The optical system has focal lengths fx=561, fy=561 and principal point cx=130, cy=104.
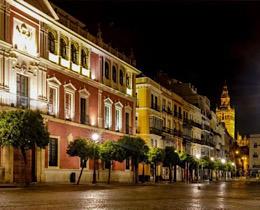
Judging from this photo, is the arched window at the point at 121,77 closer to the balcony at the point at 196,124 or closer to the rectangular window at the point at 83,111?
the rectangular window at the point at 83,111

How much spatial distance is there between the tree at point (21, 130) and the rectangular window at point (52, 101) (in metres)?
8.52

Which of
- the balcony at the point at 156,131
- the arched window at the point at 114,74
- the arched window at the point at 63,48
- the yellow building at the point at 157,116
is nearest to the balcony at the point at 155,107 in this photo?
the yellow building at the point at 157,116

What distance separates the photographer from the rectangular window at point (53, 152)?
41.0m

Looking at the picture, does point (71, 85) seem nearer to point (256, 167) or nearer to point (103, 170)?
point (103, 170)

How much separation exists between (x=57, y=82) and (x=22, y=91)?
4641 mm

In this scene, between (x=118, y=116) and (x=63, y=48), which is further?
(x=118, y=116)

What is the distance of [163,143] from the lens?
73.8 m

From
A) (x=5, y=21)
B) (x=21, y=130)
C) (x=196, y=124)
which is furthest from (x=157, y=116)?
(x=21, y=130)

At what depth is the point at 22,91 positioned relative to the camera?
3819 cm

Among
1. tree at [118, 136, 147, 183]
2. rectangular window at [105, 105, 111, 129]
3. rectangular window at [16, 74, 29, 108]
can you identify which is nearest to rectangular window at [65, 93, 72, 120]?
tree at [118, 136, 147, 183]

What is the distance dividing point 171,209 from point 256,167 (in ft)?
469

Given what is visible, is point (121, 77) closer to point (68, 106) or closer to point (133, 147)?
point (133, 147)

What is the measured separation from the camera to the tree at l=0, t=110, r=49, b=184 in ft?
103

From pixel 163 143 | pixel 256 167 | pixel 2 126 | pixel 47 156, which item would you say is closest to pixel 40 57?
pixel 47 156
